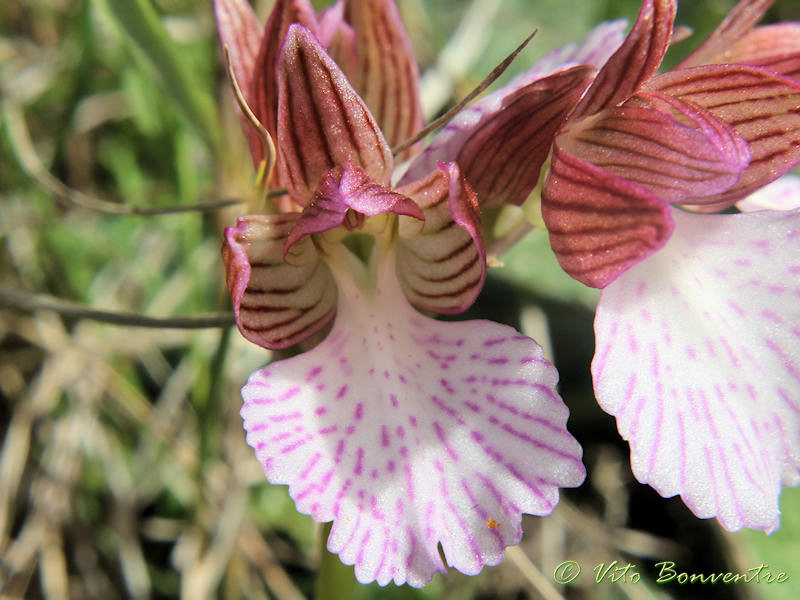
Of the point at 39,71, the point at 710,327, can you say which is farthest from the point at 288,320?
the point at 39,71

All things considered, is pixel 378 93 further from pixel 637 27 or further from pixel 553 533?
pixel 553 533

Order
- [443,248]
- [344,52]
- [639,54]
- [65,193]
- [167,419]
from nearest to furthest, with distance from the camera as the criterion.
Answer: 1. [639,54]
2. [443,248]
3. [344,52]
4. [65,193]
5. [167,419]

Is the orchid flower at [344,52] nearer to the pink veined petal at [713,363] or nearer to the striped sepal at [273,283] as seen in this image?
the striped sepal at [273,283]

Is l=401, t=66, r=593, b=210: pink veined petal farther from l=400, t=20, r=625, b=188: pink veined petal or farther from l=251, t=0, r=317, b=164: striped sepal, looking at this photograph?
l=251, t=0, r=317, b=164: striped sepal

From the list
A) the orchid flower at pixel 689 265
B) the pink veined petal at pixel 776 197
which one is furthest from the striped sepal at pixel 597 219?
the pink veined petal at pixel 776 197

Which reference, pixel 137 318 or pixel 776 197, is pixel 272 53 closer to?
pixel 137 318

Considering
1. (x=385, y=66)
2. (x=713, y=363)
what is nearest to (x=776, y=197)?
(x=713, y=363)

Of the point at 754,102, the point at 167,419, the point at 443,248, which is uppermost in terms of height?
the point at 754,102
